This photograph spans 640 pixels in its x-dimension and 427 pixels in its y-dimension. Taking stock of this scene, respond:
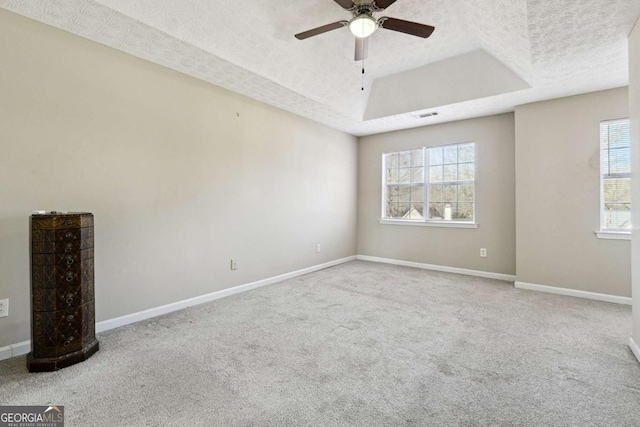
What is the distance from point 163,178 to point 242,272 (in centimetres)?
147

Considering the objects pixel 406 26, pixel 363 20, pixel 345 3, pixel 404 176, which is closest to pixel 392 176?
pixel 404 176

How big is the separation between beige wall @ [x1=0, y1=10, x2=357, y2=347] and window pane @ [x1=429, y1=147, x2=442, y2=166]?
2370 millimetres

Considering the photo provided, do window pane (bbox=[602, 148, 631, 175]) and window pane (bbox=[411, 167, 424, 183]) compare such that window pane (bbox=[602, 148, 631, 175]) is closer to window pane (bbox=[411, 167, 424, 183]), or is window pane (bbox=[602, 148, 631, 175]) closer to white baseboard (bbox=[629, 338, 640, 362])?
white baseboard (bbox=[629, 338, 640, 362])

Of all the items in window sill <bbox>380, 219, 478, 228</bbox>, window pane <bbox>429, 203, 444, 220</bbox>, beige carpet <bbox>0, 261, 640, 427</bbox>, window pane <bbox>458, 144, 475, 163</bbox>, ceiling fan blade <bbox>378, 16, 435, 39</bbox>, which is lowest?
beige carpet <bbox>0, 261, 640, 427</bbox>

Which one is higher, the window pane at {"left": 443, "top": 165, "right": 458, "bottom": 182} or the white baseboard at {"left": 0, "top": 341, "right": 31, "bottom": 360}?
the window pane at {"left": 443, "top": 165, "right": 458, "bottom": 182}

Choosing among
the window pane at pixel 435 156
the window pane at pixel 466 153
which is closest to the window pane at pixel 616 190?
the window pane at pixel 466 153

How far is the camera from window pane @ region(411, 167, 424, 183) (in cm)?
521

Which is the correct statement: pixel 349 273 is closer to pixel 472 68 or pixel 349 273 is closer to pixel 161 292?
pixel 161 292

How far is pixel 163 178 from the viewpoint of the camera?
9.60 feet

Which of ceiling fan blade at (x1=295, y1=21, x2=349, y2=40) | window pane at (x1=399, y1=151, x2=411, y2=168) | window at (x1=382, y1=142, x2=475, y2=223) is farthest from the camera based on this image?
window pane at (x1=399, y1=151, x2=411, y2=168)

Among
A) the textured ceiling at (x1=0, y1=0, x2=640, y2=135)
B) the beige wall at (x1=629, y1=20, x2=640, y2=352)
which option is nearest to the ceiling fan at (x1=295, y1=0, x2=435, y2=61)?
the textured ceiling at (x1=0, y1=0, x2=640, y2=135)

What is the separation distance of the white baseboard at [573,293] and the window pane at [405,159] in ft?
8.43

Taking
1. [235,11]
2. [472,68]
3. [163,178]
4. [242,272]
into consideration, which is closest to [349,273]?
[242,272]

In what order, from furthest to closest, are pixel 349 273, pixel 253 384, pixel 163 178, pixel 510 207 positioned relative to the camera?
pixel 349 273, pixel 510 207, pixel 163 178, pixel 253 384
